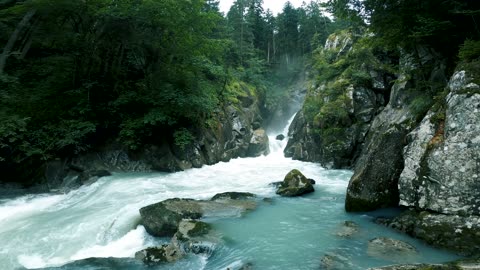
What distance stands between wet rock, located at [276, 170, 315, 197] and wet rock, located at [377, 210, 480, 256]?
15.7 ft

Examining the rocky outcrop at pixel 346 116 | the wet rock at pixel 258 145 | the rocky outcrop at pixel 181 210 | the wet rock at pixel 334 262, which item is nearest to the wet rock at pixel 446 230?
the wet rock at pixel 334 262

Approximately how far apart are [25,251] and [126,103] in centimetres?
1103

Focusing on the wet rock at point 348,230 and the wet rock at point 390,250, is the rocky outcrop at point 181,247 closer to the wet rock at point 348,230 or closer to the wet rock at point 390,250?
the wet rock at point 348,230

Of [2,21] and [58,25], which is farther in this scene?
[58,25]

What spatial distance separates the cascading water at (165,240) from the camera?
7.22 m

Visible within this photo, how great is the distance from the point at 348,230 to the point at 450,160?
3156 mm

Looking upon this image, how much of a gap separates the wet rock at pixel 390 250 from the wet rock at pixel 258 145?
63.0 ft

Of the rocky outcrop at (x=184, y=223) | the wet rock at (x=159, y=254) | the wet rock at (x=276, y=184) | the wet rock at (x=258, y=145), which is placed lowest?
the wet rock at (x=159, y=254)

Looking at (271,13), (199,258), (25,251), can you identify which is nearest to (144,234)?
(199,258)

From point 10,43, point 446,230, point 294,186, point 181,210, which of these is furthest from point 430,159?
point 10,43

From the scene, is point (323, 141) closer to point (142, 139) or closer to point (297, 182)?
point (297, 182)

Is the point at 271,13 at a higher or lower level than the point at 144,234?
higher

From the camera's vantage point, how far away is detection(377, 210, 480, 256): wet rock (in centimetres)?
687

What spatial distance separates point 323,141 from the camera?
2053 centimetres
